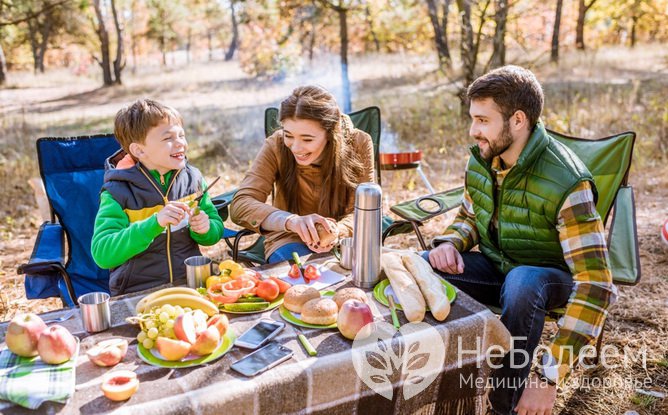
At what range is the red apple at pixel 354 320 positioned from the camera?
5.05 ft

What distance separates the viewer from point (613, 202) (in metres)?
2.61

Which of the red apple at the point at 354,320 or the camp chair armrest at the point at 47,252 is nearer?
the red apple at the point at 354,320

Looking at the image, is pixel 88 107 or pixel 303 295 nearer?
pixel 303 295

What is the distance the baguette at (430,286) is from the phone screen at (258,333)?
0.48m

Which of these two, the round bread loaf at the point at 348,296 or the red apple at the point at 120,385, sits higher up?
the round bread loaf at the point at 348,296

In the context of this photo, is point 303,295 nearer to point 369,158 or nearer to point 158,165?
point 158,165

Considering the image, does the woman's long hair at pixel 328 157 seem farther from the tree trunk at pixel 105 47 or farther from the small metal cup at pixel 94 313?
the tree trunk at pixel 105 47

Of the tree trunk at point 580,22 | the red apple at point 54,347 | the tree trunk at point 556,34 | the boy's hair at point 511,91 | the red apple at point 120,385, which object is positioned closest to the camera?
the red apple at point 120,385

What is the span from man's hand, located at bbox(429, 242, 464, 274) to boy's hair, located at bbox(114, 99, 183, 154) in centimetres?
127

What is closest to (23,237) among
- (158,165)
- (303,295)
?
(158,165)

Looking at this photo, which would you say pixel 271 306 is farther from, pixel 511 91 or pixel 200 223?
pixel 511 91

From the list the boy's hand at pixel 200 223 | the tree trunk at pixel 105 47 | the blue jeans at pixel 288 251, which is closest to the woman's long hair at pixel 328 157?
the blue jeans at pixel 288 251

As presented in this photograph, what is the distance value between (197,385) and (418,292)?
0.75m

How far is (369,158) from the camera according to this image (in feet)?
9.37
